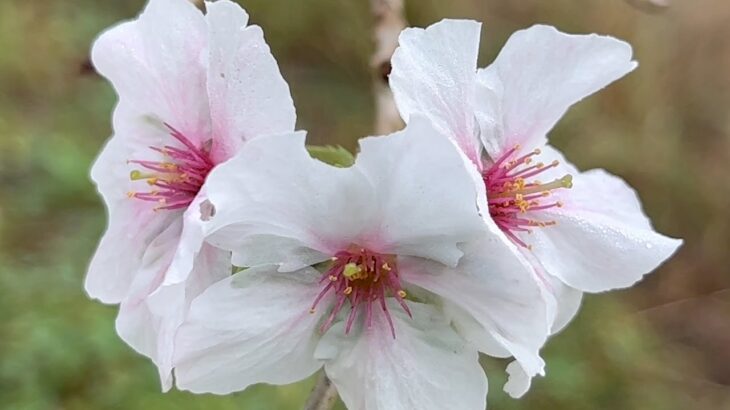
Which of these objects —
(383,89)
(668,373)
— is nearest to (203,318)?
(383,89)

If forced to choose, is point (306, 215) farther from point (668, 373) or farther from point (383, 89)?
point (668, 373)

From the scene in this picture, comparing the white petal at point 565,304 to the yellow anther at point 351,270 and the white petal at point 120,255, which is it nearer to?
the yellow anther at point 351,270

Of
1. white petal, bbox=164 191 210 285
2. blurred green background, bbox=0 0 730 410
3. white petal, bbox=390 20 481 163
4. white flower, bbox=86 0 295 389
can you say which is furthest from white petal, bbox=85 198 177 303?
blurred green background, bbox=0 0 730 410

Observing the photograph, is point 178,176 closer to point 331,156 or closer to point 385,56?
point 331,156

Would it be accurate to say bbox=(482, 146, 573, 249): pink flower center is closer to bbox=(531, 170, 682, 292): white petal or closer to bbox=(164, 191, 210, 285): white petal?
bbox=(531, 170, 682, 292): white petal

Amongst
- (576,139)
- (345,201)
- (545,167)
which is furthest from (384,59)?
(576,139)

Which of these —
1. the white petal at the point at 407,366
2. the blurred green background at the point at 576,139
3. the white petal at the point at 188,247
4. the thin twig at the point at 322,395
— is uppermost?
the white petal at the point at 188,247

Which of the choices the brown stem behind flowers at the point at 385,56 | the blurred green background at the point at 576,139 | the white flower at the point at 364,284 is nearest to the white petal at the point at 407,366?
the white flower at the point at 364,284
